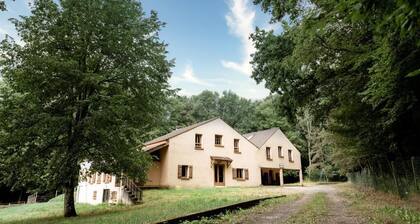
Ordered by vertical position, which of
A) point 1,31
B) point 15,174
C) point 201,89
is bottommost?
point 15,174

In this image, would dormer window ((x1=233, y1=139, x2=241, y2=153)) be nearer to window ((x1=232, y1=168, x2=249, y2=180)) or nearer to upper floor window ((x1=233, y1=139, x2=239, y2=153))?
upper floor window ((x1=233, y1=139, x2=239, y2=153))

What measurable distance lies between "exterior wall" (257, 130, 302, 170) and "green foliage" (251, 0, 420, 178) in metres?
18.8

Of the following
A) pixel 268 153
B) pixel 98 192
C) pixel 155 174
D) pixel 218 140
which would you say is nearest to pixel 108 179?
pixel 98 192

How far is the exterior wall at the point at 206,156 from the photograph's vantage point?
90.0ft

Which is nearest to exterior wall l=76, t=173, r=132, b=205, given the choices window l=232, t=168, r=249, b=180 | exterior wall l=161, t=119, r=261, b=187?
exterior wall l=161, t=119, r=261, b=187

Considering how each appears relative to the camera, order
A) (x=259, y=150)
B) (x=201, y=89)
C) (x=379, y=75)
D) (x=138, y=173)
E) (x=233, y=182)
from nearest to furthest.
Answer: (x=379, y=75) → (x=138, y=173) → (x=233, y=182) → (x=259, y=150) → (x=201, y=89)

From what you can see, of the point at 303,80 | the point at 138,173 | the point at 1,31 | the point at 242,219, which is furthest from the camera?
the point at 138,173

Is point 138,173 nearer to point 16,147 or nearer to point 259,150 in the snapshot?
point 16,147

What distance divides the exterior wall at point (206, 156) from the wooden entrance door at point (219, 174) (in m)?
0.39

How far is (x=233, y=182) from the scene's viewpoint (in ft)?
102

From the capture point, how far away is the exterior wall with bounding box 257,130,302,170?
1369 inches

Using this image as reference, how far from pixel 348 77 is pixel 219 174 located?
883 inches

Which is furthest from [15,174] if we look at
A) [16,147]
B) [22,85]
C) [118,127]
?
[118,127]

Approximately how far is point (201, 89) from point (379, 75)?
2540 inches
